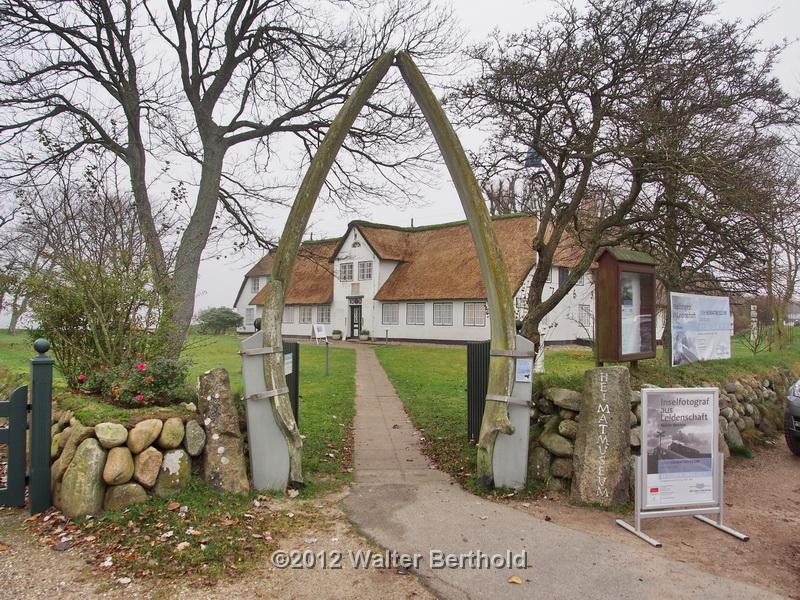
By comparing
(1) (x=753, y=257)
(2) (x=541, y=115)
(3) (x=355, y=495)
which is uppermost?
(2) (x=541, y=115)

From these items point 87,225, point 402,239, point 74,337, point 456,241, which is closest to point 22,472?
point 74,337

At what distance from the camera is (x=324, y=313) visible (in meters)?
40.2

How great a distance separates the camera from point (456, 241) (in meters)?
35.9

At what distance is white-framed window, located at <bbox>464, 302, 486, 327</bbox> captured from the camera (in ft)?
101

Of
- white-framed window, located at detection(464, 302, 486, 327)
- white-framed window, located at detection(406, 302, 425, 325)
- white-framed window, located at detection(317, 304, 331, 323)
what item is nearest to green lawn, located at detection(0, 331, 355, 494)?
white-framed window, located at detection(464, 302, 486, 327)

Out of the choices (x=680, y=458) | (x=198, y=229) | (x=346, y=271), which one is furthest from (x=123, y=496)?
(x=346, y=271)

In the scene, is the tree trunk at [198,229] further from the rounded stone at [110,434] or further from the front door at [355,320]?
the front door at [355,320]

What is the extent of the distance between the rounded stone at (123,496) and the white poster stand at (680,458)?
448cm

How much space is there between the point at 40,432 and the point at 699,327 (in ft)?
32.8

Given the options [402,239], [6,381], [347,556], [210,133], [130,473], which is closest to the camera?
[347,556]

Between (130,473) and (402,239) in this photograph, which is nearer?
(130,473)

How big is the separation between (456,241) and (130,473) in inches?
1250

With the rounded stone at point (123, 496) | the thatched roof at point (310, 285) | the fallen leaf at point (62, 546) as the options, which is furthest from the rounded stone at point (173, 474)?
the thatched roof at point (310, 285)

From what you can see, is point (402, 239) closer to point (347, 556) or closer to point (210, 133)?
point (210, 133)
